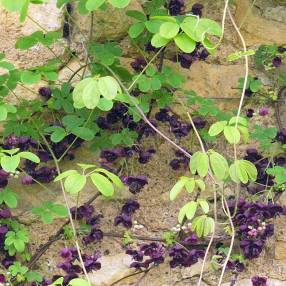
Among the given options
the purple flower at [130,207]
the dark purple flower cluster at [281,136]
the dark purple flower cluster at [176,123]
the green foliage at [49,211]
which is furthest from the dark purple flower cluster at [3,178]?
the dark purple flower cluster at [281,136]

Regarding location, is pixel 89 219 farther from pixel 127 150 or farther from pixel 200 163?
pixel 200 163

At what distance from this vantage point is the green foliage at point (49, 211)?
1946mm

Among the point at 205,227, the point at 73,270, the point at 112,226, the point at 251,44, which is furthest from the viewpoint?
the point at 251,44

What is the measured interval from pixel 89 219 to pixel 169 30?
0.69m

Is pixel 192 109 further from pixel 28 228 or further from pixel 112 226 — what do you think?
pixel 28 228

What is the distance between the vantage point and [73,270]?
1.97 m

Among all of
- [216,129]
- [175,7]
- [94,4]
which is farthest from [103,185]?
[175,7]

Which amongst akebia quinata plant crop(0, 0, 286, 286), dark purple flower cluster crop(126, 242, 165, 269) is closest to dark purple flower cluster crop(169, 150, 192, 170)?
akebia quinata plant crop(0, 0, 286, 286)

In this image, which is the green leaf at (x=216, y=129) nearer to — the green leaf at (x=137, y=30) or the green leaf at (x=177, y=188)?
the green leaf at (x=177, y=188)

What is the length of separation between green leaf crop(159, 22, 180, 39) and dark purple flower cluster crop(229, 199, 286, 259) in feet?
2.13

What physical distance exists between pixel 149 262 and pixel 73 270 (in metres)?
0.20

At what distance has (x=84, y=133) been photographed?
6.53ft

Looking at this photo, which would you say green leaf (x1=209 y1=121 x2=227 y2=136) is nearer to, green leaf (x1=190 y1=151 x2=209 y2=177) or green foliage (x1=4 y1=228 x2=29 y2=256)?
green leaf (x1=190 y1=151 x2=209 y2=177)

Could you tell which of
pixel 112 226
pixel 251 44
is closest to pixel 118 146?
pixel 112 226
